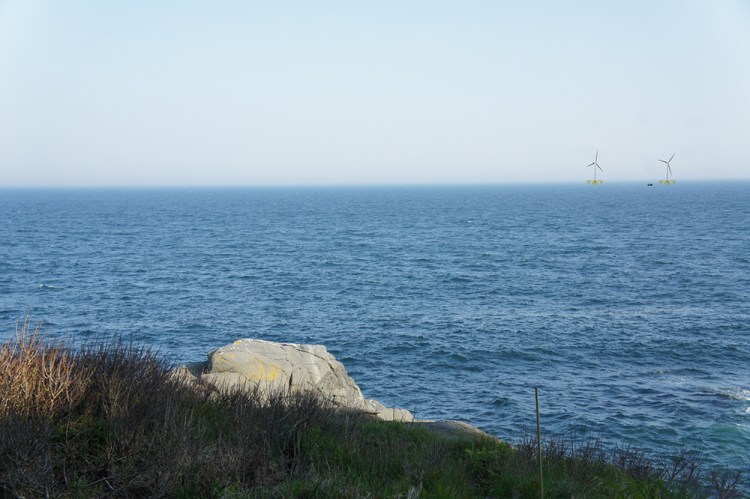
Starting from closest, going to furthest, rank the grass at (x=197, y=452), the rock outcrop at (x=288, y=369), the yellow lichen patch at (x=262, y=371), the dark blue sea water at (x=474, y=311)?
the grass at (x=197, y=452) < the rock outcrop at (x=288, y=369) < the yellow lichen patch at (x=262, y=371) < the dark blue sea water at (x=474, y=311)

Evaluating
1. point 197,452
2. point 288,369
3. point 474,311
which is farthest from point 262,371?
Result: point 474,311

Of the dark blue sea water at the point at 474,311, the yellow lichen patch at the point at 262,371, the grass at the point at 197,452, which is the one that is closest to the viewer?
the grass at the point at 197,452

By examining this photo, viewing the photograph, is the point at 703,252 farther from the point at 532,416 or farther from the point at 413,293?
the point at 532,416

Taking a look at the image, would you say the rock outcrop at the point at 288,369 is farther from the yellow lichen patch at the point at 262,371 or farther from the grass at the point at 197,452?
the grass at the point at 197,452

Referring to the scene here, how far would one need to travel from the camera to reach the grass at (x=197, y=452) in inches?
390

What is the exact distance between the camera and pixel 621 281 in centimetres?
6462

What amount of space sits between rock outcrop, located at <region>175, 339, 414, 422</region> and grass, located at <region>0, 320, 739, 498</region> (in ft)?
36.7

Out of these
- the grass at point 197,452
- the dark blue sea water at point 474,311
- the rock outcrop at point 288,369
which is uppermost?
the grass at point 197,452

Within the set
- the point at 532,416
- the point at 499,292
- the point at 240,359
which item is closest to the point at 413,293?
the point at 499,292

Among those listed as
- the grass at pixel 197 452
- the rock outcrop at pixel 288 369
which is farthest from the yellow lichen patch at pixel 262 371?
the grass at pixel 197 452

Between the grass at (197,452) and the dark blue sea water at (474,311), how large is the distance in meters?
5.63

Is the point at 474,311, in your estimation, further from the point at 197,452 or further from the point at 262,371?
the point at 197,452

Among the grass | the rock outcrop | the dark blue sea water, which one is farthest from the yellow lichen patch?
the grass

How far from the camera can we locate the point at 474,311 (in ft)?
177
